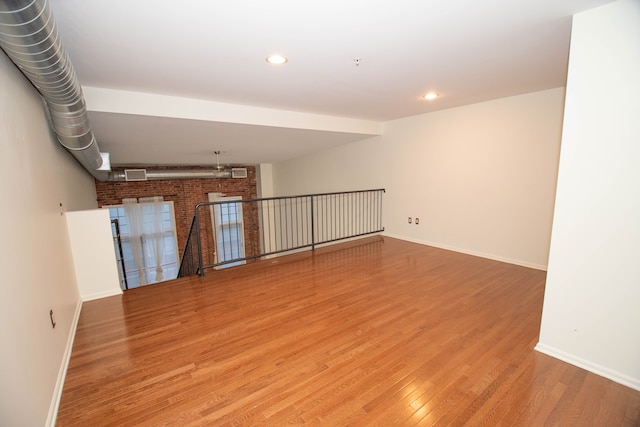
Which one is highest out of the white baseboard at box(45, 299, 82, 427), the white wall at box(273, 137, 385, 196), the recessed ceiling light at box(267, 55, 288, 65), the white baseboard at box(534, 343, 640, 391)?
the recessed ceiling light at box(267, 55, 288, 65)

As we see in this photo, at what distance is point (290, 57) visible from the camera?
2.23m

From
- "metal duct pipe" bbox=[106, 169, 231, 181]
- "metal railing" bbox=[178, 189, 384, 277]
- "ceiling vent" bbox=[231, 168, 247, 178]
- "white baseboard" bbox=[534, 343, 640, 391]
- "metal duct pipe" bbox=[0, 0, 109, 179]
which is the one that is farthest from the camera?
"ceiling vent" bbox=[231, 168, 247, 178]

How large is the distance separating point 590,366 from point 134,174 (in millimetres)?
7829

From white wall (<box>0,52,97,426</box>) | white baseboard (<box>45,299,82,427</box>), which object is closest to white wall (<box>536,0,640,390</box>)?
white wall (<box>0,52,97,426</box>)

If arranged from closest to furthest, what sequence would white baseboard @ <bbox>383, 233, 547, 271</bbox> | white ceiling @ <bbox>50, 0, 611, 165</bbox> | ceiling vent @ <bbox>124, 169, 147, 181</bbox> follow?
white ceiling @ <bbox>50, 0, 611, 165</bbox> → white baseboard @ <bbox>383, 233, 547, 271</bbox> → ceiling vent @ <bbox>124, 169, 147, 181</bbox>

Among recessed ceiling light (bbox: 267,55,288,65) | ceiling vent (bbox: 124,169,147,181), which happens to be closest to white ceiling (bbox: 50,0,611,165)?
recessed ceiling light (bbox: 267,55,288,65)

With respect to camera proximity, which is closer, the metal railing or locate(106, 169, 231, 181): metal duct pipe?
the metal railing

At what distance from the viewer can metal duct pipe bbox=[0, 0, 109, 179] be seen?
3.56 feet

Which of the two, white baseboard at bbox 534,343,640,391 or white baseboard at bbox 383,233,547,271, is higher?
white baseboard at bbox 383,233,547,271

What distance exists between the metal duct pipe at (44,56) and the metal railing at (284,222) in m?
3.56

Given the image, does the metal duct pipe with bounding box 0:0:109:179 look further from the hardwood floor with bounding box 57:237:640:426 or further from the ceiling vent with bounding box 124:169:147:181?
the ceiling vent with bounding box 124:169:147:181

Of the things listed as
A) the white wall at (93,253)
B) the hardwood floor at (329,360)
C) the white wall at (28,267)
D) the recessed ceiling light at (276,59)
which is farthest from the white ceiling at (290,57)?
the hardwood floor at (329,360)

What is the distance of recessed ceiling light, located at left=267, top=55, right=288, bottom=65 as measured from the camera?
2217 mm

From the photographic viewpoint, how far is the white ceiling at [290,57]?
1640 mm
